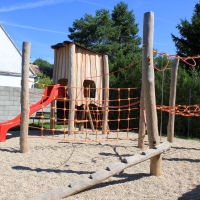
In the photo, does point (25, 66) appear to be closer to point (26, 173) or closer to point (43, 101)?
point (26, 173)

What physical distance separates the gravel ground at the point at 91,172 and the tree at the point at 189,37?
33.4ft

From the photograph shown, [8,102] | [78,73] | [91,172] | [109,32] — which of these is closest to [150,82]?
[91,172]

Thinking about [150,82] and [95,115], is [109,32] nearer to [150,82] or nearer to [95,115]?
[95,115]

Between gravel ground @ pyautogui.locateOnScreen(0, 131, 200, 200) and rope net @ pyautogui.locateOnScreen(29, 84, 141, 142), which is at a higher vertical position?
rope net @ pyautogui.locateOnScreen(29, 84, 141, 142)

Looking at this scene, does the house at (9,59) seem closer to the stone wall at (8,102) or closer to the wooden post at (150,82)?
the stone wall at (8,102)

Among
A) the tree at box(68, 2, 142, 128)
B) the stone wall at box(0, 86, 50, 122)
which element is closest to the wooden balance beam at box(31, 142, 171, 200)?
the stone wall at box(0, 86, 50, 122)

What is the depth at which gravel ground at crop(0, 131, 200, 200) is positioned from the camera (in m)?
3.88

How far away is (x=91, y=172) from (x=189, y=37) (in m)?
13.4

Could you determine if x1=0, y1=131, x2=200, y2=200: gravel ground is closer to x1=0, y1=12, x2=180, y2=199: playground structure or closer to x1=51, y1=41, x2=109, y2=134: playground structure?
x1=0, y1=12, x2=180, y2=199: playground structure

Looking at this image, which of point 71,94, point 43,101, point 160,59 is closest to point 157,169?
point 71,94

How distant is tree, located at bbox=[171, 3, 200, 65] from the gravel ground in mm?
10182

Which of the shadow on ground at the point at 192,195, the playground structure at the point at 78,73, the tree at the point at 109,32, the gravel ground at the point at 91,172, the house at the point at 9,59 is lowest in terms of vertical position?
the shadow on ground at the point at 192,195

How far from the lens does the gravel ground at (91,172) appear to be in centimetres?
388

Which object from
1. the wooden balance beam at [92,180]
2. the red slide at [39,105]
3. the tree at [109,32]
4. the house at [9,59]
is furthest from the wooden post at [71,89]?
the tree at [109,32]
